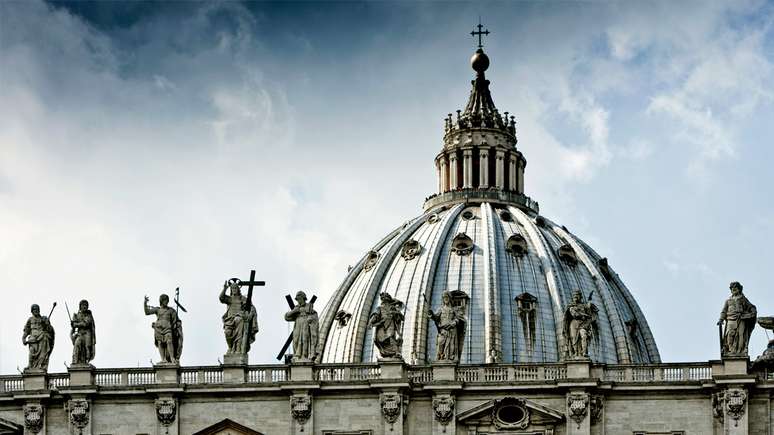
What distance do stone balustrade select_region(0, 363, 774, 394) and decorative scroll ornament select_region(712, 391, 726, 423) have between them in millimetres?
859

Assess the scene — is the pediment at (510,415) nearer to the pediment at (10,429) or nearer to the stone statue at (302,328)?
the stone statue at (302,328)

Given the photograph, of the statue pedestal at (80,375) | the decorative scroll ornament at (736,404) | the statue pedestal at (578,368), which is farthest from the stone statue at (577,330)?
the statue pedestal at (80,375)

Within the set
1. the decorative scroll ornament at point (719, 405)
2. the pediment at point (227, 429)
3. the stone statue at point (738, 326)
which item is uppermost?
the stone statue at point (738, 326)

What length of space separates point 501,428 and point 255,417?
11.1 m

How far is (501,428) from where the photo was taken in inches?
4998

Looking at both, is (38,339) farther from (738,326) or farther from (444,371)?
(738,326)

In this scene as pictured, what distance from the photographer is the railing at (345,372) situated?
128375 mm

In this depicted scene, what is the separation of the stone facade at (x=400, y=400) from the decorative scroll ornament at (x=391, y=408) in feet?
0.15

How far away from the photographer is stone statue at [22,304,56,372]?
130 meters

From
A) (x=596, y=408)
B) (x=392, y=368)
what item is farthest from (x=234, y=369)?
(x=596, y=408)

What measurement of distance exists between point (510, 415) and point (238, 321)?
42.8ft

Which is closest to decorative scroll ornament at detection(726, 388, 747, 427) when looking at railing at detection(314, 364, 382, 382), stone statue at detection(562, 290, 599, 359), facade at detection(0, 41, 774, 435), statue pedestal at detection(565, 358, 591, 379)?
facade at detection(0, 41, 774, 435)

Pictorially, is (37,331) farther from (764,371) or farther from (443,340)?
(764,371)

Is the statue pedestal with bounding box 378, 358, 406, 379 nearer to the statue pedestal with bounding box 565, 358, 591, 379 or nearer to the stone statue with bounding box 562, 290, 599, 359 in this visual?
the statue pedestal with bounding box 565, 358, 591, 379
